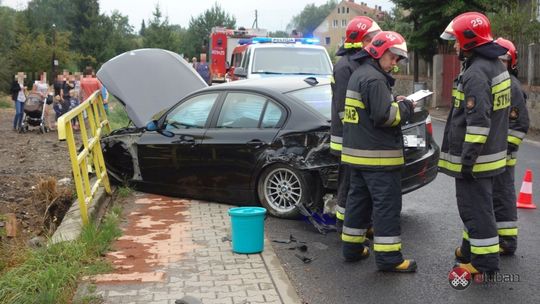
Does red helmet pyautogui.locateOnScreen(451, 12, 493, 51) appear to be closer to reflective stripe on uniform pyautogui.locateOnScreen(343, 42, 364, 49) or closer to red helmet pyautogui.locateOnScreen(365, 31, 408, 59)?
red helmet pyautogui.locateOnScreen(365, 31, 408, 59)

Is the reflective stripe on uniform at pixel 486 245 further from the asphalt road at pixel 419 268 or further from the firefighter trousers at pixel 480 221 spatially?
the asphalt road at pixel 419 268

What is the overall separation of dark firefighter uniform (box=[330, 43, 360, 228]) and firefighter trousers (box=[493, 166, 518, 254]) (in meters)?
1.27

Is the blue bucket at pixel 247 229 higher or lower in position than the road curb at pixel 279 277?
higher

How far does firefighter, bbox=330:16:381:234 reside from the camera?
6.00m

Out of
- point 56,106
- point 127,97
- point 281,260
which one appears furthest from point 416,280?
point 56,106

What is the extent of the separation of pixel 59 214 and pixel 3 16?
36338 millimetres

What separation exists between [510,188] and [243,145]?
2.94 meters

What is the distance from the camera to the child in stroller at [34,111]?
1759 cm

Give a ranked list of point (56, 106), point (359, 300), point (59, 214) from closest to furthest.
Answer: point (359, 300) → point (59, 214) → point (56, 106)

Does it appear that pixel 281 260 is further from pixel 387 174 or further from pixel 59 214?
pixel 59 214

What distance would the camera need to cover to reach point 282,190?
7.07m

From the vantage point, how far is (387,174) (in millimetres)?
5164

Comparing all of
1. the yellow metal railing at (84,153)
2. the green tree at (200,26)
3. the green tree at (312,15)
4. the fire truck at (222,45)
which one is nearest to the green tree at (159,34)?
the green tree at (200,26)

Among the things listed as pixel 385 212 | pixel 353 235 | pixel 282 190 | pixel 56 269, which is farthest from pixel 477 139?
pixel 56 269
